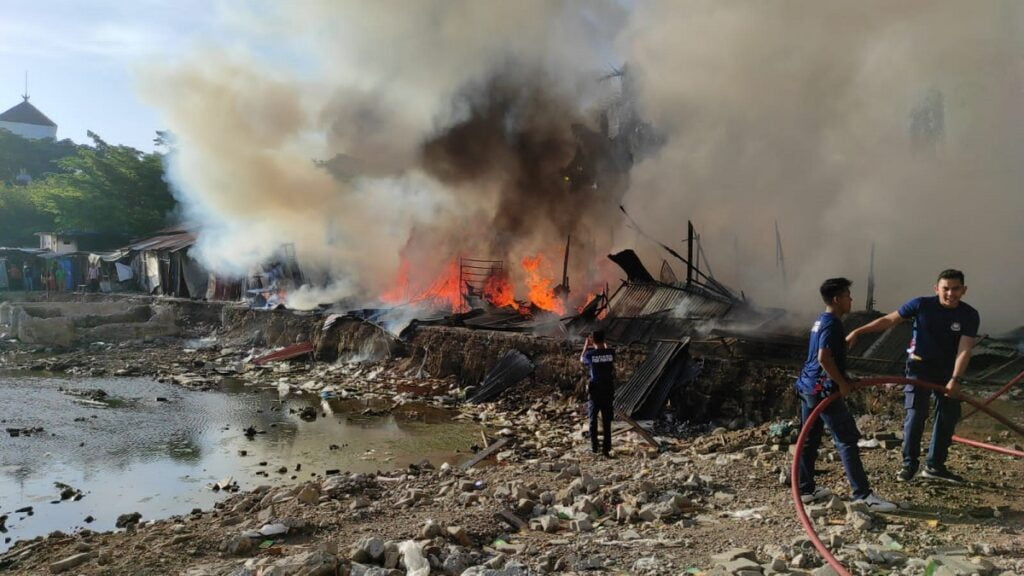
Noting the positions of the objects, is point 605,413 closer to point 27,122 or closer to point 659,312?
point 659,312

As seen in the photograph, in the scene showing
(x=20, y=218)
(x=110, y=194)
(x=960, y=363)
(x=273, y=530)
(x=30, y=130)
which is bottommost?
(x=273, y=530)

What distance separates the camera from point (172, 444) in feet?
29.2

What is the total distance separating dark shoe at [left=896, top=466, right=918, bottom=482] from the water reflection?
5.25m

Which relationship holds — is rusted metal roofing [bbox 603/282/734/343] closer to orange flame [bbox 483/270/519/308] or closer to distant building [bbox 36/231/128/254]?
orange flame [bbox 483/270/519/308]

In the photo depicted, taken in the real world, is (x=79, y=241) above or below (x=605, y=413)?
above

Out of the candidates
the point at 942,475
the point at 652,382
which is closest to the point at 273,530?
the point at 942,475

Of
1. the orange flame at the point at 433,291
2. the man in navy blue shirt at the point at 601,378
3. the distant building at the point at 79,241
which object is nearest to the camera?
the man in navy blue shirt at the point at 601,378

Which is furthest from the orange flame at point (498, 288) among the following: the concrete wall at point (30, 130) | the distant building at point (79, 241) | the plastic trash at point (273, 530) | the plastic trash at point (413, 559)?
the concrete wall at point (30, 130)

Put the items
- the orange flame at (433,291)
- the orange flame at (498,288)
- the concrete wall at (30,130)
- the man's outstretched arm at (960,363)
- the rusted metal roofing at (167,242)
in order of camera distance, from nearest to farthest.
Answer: the man's outstretched arm at (960,363), the orange flame at (433,291), the orange flame at (498,288), the rusted metal roofing at (167,242), the concrete wall at (30,130)

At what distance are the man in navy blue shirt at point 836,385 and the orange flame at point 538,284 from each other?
13.1 metres

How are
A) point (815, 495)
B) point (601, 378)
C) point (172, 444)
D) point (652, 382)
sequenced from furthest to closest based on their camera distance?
point (652, 382) → point (172, 444) → point (601, 378) → point (815, 495)

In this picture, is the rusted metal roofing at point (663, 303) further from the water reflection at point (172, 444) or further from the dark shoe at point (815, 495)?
the dark shoe at point (815, 495)

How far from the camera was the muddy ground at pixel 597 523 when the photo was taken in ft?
11.7

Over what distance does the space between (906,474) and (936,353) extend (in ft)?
3.08
